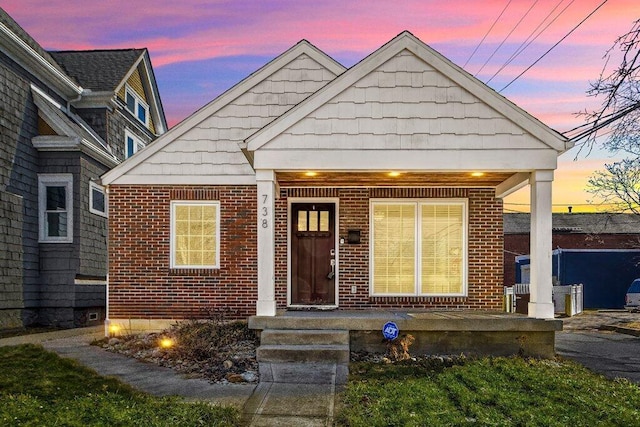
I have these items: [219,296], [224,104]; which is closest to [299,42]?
[224,104]

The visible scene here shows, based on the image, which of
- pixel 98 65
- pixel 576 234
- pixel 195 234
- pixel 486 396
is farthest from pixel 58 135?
pixel 576 234

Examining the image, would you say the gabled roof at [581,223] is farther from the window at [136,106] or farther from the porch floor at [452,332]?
the porch floor at [452,332]

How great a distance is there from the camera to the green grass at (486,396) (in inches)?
230

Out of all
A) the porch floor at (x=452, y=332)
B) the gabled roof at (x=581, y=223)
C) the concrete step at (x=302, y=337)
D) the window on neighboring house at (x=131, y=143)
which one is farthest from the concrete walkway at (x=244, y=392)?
the gabled roof at (x=581, y=223)

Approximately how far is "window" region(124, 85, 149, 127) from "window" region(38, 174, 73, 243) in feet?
18.3

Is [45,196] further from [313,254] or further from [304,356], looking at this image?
[304,356]

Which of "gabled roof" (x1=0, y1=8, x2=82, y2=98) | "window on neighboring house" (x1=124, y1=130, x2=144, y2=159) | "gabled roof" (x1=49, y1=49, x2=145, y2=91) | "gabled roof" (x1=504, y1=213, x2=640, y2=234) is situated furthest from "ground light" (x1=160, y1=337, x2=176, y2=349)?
"gabled roof" (x1=504, y1=213, x2=640, y2=234)

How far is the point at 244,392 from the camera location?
711cm

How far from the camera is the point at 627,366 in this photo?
943 centimetres

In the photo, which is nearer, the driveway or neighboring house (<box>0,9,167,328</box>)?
the driveway

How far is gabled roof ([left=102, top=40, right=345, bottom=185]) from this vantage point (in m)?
11.8

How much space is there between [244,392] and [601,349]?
320 inches

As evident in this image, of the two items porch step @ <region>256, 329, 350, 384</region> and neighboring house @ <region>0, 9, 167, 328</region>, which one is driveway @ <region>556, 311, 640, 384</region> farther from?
neighboring house @ <region>0, 9, 167, 328</region>

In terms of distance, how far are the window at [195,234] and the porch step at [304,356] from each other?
353 cm
